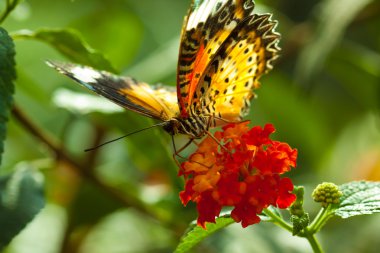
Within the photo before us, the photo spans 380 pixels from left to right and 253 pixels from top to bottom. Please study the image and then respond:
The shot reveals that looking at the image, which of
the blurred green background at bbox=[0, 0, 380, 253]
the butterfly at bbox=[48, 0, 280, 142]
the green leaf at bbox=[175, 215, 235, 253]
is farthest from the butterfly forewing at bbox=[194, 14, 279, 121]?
the green leaf at bbox=[175, 215, 235, 253]

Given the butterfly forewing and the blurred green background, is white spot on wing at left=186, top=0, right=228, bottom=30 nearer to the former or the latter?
the butterfly forewing

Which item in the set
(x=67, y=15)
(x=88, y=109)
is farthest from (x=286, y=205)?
(x=67, y=15)

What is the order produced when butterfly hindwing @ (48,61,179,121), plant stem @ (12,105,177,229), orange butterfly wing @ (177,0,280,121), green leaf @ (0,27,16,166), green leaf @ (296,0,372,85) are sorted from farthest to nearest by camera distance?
green leaf @ (296,0,372,85) < plant stem @ (12,105,177,229) < orange butterfly wing @ (177,0,280,121) < butterfly hindwing @ (48,61,179,121) < green leaf @ (0,27,16,166)

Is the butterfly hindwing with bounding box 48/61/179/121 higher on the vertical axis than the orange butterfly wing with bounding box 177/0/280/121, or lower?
lower

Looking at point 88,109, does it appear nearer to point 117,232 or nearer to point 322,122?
point 117,232

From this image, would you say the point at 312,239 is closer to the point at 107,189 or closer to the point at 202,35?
the point at 202,35

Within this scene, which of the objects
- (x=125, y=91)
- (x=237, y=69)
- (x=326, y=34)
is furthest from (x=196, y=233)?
(x=326, y=34)
